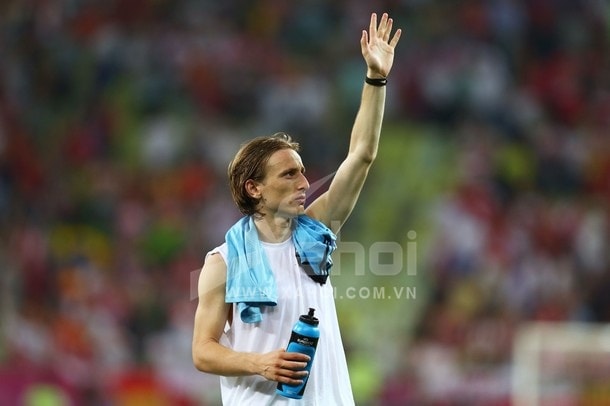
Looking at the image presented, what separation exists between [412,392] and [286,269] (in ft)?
19.6

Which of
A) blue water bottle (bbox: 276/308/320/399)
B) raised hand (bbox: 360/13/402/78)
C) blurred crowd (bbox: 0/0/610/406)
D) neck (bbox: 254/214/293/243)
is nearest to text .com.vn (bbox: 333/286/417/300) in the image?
blurred crowd (bbox: 0/0/610/406)

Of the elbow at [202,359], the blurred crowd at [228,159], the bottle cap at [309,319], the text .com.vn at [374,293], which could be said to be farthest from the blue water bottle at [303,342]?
the text .com.vn at [374,293]

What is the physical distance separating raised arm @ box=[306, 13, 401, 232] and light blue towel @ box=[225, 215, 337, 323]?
13 centimetres

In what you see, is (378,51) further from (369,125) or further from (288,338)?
(288,338)

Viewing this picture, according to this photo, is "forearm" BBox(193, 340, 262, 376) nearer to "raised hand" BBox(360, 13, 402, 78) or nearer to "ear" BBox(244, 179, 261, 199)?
"ear" BBox(244, 179, 261, 199)

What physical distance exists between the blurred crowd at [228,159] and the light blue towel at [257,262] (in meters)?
5.81

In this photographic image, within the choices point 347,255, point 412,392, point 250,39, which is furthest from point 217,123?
point 412,392

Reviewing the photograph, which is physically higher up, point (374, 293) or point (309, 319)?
point (374, 293)

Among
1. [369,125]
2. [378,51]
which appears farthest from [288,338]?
[378,51]

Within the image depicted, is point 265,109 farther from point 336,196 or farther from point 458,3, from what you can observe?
point 336,196

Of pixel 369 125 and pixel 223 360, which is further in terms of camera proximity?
pixel 369 125

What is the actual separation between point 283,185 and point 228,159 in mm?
7830

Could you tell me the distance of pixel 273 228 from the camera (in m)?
4.30

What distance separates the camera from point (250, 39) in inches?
514
